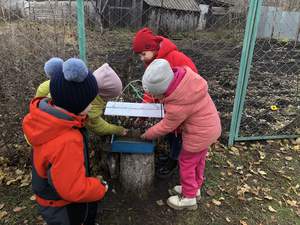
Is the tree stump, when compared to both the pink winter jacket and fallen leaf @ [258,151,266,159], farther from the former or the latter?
fallen leaf @ [258,151,266,159]

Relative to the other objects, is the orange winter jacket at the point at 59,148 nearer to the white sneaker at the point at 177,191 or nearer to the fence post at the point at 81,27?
the fence post at the point at 81,27

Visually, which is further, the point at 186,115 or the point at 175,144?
the point at 175,144

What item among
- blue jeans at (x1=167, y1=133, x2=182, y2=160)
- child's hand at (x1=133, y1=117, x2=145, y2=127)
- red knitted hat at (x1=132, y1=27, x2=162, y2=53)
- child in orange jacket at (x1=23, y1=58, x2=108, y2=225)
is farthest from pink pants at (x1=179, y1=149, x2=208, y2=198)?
child in orange jacket at (x1=23, y1=58, x2=108, y2=225)

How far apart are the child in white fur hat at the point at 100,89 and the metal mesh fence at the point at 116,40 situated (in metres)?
0.82

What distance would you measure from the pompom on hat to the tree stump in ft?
2.57

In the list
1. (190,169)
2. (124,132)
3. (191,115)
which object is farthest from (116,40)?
(190,169)

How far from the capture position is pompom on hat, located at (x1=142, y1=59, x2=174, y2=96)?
→ 93.4 inches

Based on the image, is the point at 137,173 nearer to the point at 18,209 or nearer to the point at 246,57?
the point at 18,209

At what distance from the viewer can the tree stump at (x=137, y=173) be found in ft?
9.81

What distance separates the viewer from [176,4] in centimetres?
450

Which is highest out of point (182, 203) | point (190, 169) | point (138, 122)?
point (138, 122)

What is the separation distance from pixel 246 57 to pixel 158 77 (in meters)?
1.68

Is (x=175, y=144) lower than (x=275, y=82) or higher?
higher

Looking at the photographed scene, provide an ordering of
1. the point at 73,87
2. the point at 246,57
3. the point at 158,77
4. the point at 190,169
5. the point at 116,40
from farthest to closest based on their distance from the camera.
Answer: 1. the point at 116,40
2. the point at 246,57
3. the point at 190,169
4. the point at 158,77
5. the point at 73,87
